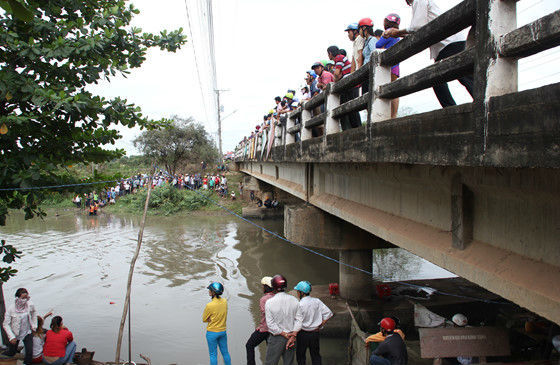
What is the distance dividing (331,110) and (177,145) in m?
43.5

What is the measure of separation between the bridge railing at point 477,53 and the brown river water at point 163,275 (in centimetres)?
565

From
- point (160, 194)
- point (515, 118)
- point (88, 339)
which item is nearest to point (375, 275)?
point (88, 339)

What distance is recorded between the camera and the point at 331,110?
6848mm

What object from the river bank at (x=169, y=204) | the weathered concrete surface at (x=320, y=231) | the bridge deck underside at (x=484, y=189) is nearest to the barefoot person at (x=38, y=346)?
the weathered concrete surface at (x=320, y=231)

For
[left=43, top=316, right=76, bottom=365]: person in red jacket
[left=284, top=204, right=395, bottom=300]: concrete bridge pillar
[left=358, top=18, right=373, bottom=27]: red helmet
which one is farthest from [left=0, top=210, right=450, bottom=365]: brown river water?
[left=358, top=18, right=373, bottom=27]: red helmet

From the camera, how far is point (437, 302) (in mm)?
9180

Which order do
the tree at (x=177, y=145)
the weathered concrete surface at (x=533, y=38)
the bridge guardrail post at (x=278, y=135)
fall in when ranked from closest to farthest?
the weathered concrete surface at (x=533, y=38) < the bridge guardrail post at (x=278, y=135) < the tree at (x=177, y=145)

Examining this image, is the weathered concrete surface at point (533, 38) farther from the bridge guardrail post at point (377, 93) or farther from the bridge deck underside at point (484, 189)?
the bridge guardrail post at point (377, 93)

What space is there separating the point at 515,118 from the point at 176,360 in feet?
25.4

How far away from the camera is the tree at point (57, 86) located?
5.39 metres

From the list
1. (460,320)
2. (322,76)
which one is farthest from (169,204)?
(460,320)

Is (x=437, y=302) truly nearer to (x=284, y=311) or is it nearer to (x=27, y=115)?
(x=284, y=311)

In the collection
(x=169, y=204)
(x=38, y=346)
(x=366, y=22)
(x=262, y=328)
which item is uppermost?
(x=366, y=22)

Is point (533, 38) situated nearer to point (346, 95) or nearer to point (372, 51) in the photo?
point (372, 51)
